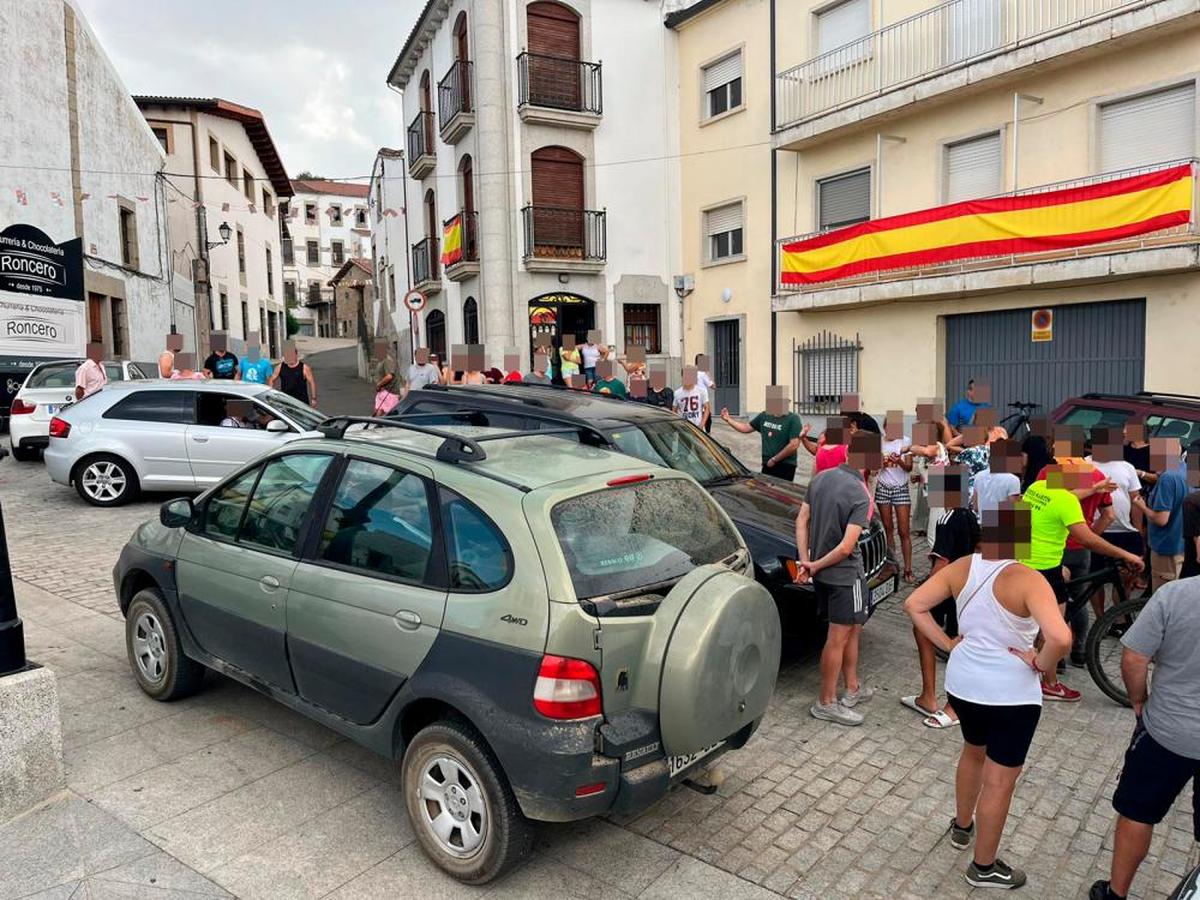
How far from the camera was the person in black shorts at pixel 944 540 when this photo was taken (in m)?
4.64

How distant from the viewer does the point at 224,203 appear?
29359 millimetres

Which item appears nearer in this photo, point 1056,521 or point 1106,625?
point 1056,521

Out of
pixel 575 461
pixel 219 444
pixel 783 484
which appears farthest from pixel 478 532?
pixel 219 444

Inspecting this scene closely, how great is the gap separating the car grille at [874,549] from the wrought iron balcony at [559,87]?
53.4 ft

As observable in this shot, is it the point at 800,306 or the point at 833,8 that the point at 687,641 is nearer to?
the point at 800,306

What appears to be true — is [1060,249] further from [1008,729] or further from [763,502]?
[1008,729]

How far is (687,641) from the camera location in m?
3.00

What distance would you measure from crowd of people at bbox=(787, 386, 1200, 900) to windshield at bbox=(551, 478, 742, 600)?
94 cm

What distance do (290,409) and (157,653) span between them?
611cm

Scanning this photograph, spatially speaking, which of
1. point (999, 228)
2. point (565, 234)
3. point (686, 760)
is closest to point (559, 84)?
point (565, 234)

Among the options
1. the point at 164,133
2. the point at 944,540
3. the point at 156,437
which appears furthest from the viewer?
the point at 164,133

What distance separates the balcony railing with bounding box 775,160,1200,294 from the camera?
11969 millimetres

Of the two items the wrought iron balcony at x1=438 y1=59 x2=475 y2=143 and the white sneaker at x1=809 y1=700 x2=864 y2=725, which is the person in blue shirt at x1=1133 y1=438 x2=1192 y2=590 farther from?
the wrought iron balcony at x1=438 y1=59 x2=475 y2=143

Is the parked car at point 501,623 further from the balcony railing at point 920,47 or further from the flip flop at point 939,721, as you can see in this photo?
the balcony railing at point 920,47
